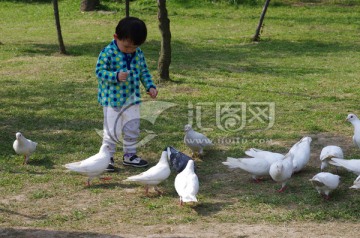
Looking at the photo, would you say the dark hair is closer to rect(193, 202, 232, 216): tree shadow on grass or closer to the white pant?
the white pant

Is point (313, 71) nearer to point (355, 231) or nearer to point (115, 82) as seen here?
point (115, 82)

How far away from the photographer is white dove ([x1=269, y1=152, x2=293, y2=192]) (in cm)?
593

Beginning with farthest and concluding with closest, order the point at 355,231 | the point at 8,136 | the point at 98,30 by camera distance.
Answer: the point at 98,30 < the point at 8,136 < the point at 355,231

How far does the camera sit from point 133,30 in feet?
20.6

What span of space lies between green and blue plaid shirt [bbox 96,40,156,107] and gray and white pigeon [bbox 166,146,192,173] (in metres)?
0.69

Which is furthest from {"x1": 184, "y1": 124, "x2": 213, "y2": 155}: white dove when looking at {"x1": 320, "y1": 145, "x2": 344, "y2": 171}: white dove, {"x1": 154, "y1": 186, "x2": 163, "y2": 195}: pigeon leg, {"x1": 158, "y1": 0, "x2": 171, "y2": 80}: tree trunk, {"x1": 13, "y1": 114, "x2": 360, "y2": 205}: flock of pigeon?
{"x1": 158, "y1": 0, "x2": 171, "y2": 80}: tree trunk

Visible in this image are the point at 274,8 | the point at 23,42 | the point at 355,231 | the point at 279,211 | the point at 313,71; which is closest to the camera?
the point at 355,231

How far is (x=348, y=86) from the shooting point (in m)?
10.9

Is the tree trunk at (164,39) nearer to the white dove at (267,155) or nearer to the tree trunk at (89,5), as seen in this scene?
the white dove at (267,155)

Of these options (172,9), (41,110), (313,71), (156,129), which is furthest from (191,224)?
Result: (172,9)

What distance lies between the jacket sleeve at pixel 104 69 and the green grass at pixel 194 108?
1.04 meters

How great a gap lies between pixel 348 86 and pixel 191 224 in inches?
252

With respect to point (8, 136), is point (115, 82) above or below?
above

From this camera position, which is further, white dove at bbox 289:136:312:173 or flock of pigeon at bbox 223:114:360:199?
white dove at bbox 289:136:312:173
